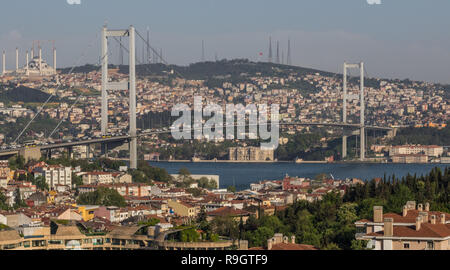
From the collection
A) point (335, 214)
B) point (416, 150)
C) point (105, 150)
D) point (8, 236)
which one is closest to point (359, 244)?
point (8, 236)

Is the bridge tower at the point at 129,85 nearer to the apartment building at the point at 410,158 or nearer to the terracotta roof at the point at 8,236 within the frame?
the terracotta roof at the point at 8,236

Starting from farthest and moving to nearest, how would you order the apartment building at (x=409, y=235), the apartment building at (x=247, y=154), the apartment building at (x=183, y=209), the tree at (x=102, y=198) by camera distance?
the apartment building at (x=247, y=154)
the tree at (x=102, y=198)
the apartment building at (x=183, y=209)
the apartment building at (x=409, y=235)

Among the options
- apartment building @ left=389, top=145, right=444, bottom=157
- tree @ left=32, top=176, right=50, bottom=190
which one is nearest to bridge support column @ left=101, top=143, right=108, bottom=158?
tree @ left=32, top=176, right=50, bottom=190

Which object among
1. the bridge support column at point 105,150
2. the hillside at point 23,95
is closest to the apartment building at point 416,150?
the hillside at point 23,95

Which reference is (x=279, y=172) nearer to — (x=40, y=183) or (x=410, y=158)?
(x=410, y=158)

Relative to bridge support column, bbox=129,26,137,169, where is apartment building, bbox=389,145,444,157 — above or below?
below

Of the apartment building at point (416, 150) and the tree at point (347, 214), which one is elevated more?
the tree at point (347, 214)

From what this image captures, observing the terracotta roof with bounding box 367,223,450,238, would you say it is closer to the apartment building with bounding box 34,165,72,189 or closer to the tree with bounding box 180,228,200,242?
the tree with bounding box 180,228,200,242

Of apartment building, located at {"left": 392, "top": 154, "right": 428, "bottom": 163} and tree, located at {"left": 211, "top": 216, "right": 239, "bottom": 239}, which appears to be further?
apartment building, located at {"left": 392, "top": 154, "right": 428, "bottom": 163}

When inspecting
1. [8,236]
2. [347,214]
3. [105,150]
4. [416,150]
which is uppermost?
[8,236]

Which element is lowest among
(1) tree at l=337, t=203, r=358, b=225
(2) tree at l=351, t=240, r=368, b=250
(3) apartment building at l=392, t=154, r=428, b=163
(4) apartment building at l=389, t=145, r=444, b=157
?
(3) apartment building at l=392, t=154, r=428, b=163

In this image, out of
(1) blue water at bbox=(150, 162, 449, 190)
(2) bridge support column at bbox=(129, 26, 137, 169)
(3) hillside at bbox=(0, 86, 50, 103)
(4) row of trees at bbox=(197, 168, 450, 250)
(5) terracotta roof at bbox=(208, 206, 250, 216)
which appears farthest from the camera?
(3) hillside at bbox=(0, 86, 50, 103)
